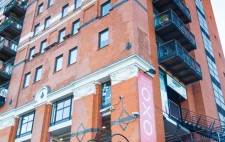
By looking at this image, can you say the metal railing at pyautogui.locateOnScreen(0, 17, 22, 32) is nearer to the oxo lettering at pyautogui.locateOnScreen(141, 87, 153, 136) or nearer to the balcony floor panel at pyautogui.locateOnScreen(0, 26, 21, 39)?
the balcony floor panel at pyautogui.locateOnScreen(0, 26, 21, 39)

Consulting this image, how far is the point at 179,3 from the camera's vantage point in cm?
2303

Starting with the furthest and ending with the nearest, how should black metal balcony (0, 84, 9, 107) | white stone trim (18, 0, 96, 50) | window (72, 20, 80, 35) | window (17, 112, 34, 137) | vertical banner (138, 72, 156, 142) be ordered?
black metal balcony (0, 84, 9, 107) < white stone trim (18, 0, 96, 50) < window (72, 20, 80, 35) < window (17, 112, 34, 137) < vertical banner (138, 72, 156, 142)

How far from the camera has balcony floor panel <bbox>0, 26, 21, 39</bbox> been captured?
30219 mm

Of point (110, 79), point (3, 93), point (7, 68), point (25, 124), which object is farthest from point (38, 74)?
point (110, 79)

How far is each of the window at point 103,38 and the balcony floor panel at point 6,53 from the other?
41.7 ft

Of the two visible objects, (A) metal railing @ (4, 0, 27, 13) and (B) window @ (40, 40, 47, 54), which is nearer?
(B) window @ (40, 40, 47, 54)

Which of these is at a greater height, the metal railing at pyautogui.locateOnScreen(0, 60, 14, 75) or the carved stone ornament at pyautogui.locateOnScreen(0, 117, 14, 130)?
the metal railing at pyautogui.locateOnScreen(0, 60, 14, 75)

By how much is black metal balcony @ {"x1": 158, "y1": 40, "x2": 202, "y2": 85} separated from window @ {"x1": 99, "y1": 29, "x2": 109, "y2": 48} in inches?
155

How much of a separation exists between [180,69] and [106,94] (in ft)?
19.8

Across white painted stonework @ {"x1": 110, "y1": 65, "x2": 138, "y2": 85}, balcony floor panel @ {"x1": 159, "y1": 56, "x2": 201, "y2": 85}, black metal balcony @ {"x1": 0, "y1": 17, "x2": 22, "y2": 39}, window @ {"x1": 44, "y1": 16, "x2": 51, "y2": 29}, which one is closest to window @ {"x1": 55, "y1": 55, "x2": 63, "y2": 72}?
window @ {"x1": 44, "y1": 16, "x2": 51, "y2": 29}

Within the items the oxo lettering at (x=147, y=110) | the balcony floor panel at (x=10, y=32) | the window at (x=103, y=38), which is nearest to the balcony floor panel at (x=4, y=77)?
the balcony floor panel at (x=10, y=32)

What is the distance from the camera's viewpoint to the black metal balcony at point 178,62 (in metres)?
19.3

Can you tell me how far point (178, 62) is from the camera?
19734 millimetres

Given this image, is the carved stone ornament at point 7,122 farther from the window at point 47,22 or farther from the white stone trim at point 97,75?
the window at point 47,22
